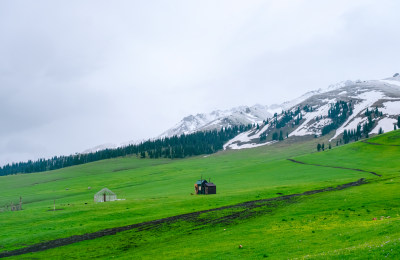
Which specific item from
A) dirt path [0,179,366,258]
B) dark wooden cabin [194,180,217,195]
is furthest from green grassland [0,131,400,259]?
dark wooden cabin [194,180,217,195]

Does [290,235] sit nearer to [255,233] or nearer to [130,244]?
[255,233]

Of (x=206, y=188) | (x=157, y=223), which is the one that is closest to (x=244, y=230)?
(x=157, y=223)

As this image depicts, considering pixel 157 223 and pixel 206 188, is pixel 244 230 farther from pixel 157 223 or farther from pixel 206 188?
pixel 206 188

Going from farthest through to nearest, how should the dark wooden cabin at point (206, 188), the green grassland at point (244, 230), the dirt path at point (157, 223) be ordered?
the dark wooden cabin at point (206, 188) < the dirt path at point (157, 223) < the green grassland at point (244, 230)

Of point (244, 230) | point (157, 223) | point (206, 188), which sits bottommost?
point (206, 188)

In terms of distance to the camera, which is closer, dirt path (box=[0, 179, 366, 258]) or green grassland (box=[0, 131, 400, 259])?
green grassland (box=[0, 131, 400, 259])

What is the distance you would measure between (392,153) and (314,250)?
120470mm

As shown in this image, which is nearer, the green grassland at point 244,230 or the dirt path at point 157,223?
the green grassland at point 244,230

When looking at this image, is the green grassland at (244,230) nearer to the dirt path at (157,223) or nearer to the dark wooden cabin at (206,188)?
the dirt path at (157,223)

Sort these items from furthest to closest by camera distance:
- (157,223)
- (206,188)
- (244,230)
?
(206,188), (157,223), (244,230)

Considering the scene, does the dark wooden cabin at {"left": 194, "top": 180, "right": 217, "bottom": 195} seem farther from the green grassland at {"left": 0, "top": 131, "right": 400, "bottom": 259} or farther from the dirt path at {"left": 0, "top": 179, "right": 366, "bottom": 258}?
the dirt path at {"left": 0, "top": 179, "right": 366, "bottom": 258}

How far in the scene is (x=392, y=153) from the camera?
410 feet

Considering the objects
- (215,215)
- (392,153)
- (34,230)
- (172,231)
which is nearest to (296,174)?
(392,153)

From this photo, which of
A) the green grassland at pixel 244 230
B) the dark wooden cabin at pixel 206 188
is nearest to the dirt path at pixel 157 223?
the green grassland at pixel 244 230
